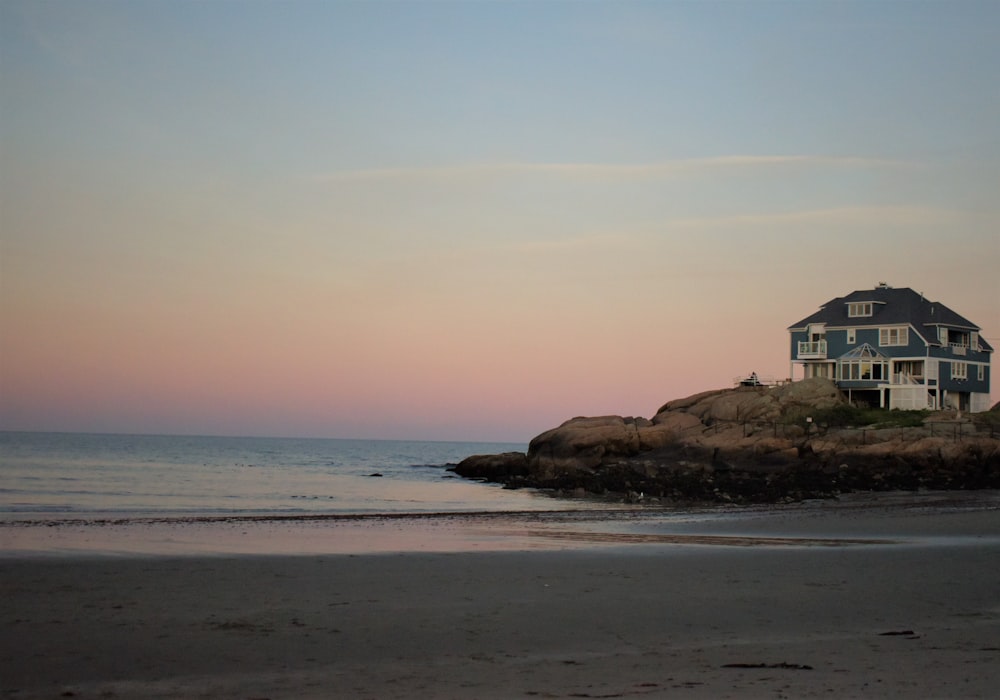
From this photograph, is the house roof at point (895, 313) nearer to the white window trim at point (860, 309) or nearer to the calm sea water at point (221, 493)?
the white window trim at point (860, 309)

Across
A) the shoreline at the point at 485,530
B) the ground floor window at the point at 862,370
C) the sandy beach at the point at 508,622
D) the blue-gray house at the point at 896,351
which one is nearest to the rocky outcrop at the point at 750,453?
the ground floor window at the point at 862,370

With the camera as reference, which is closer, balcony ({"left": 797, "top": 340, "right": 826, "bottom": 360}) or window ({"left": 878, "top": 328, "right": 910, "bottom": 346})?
window ({"left": 878, "top": 328, "right": 910, "bottom": 346})

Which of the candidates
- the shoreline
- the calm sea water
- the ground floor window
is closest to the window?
the ground floor window

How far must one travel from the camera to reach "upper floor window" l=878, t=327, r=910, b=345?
6981cm

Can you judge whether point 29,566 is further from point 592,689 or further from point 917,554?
point 917,554

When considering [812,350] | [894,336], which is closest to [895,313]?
[894,336]

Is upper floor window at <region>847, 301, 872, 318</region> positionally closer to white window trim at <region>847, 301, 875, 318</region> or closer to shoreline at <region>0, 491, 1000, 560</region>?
white window trim at <region>847, 301, 875, 318</region>

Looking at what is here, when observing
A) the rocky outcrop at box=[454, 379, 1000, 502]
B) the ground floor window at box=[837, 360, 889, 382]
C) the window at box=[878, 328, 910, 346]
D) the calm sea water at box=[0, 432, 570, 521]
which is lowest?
the calm sea water at box=[0, 432, 570, 521]

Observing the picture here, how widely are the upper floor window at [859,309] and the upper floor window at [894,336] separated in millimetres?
2104

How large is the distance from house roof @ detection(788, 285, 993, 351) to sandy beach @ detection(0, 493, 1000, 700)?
5261cm

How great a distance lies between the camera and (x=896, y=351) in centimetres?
7019

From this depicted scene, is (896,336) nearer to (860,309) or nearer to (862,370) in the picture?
(862,370)

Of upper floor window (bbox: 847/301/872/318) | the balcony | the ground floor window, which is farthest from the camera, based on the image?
the balcony

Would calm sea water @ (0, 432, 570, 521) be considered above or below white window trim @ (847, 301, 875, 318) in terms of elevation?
below
